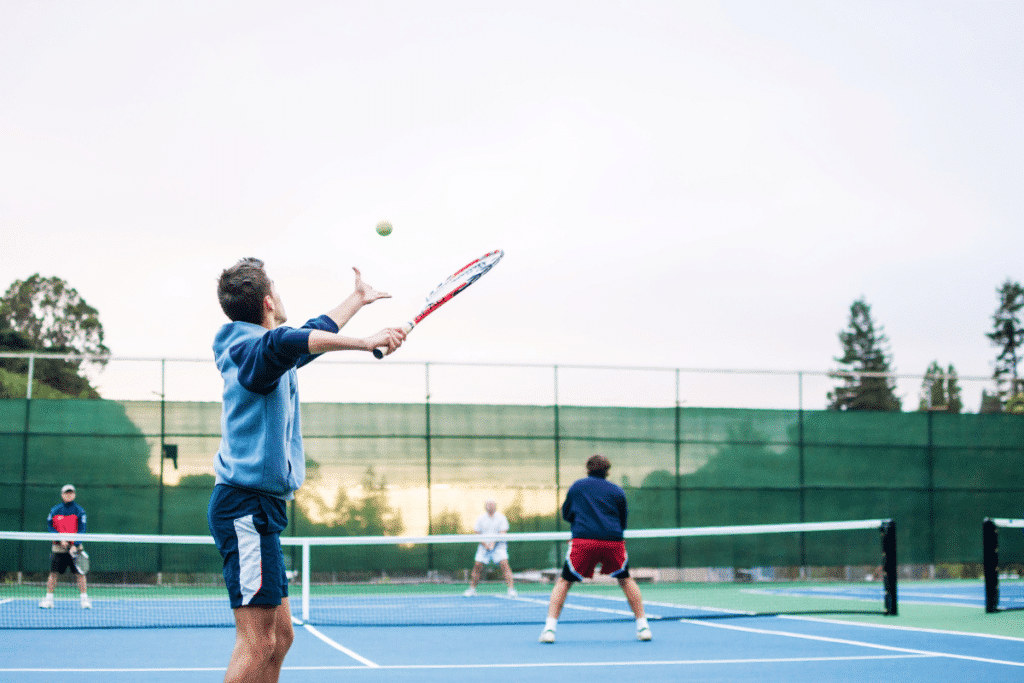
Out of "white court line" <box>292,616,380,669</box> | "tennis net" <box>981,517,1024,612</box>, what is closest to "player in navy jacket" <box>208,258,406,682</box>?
"white court line" <box>292,616,380,669</box>

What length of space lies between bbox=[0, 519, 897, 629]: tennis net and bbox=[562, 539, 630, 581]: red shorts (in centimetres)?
184

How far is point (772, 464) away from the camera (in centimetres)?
1847

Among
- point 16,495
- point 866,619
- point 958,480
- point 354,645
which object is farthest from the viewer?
point 958,480

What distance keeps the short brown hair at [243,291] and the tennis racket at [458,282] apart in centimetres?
56

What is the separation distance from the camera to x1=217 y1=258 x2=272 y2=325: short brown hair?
3.55 m

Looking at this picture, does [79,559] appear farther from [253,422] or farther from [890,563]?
[253,422]

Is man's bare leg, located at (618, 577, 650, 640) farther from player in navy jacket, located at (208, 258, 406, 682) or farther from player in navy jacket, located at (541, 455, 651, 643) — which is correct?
player in navy jacket, located at (208, 258, 406, 682)

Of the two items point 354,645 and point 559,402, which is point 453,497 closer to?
point 559,402

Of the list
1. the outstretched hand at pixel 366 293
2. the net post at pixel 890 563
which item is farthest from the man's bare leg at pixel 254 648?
the net post at pixel 890 563

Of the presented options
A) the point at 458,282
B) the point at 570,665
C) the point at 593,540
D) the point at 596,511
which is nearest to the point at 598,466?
the point at 596,511

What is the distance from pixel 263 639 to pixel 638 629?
17.9 feet

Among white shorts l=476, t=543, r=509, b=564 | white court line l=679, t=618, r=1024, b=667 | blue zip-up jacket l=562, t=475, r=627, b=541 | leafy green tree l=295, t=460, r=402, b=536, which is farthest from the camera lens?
leafy green tree l=295, t=460, r=402, b=536

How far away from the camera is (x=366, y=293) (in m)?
3.94

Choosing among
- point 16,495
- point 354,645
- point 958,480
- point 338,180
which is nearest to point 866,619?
point 354,645
